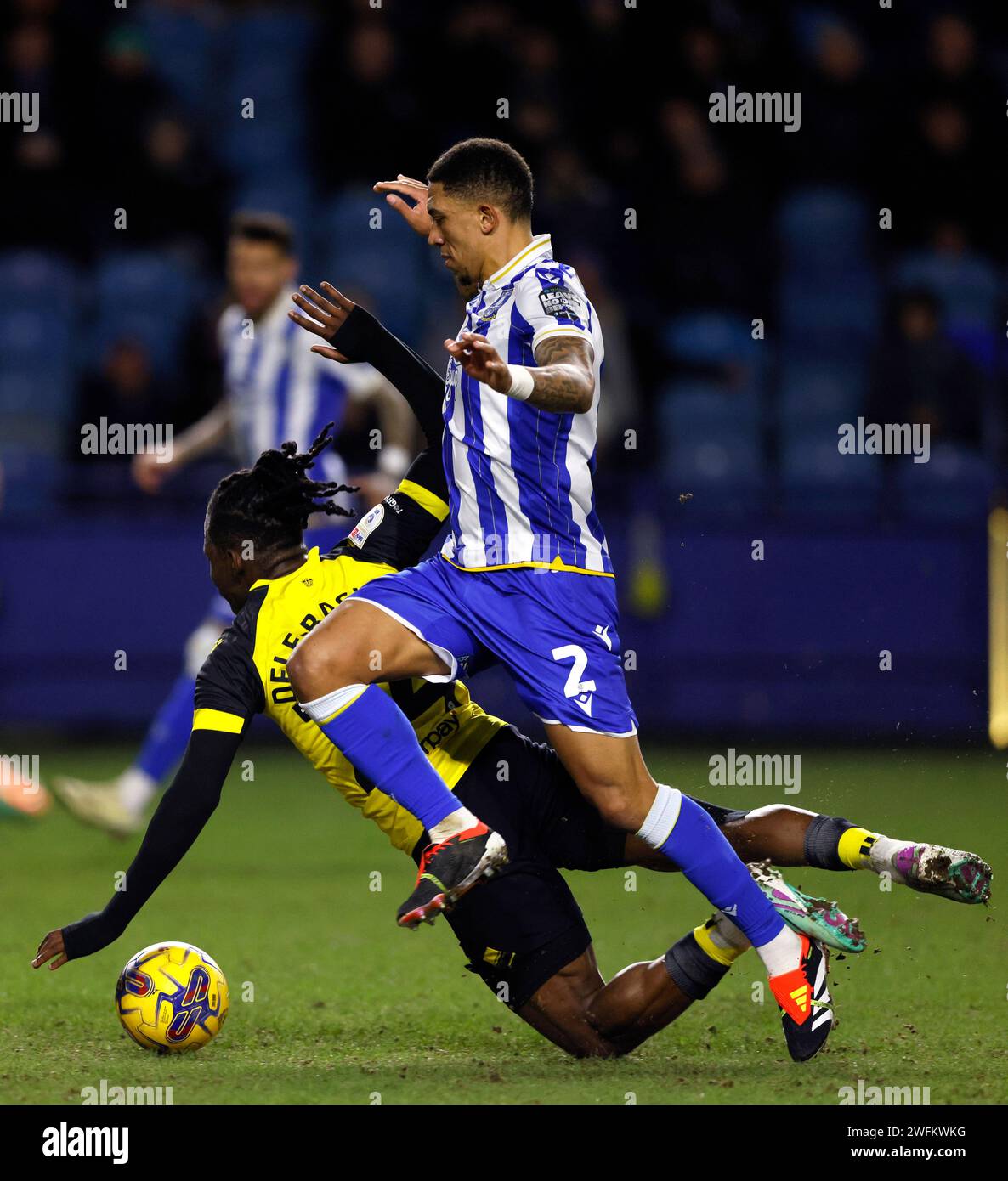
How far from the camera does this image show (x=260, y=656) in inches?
184

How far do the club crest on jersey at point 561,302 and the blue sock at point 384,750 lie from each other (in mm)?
961

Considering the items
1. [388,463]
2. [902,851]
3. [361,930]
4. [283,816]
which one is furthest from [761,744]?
[902,851]

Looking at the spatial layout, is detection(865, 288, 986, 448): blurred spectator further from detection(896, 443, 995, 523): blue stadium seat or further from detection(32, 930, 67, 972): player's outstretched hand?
detection(32, 930, 67, 972): player's outstretched hand

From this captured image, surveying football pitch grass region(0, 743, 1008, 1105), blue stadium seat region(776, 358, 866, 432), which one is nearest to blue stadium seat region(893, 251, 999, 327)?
blue stadium seat region(776, 358, 866, 432)

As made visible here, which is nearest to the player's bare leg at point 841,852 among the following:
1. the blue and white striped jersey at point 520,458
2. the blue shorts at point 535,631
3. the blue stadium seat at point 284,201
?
the blue shorts at point 535,631

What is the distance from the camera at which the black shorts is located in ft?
15.2

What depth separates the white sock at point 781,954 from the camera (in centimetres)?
443

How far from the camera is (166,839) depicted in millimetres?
4547

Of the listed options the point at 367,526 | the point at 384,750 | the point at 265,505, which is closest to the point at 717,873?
the point at 384,750

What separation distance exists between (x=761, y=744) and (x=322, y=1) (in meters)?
6.74

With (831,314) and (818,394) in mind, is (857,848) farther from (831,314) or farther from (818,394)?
(831,314)

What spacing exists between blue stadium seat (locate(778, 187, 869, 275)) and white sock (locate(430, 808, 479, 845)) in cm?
908

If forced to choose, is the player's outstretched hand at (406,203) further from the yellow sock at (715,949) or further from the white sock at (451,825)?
the yellow sock at (715,949)

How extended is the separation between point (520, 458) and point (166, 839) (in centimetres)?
125
